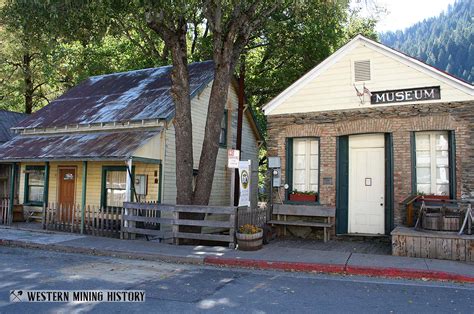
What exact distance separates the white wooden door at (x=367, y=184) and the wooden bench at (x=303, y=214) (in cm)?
72

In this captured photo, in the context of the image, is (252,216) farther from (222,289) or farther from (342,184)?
(222,289)

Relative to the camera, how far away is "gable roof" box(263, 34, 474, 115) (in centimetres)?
1086

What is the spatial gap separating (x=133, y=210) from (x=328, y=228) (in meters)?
5.56

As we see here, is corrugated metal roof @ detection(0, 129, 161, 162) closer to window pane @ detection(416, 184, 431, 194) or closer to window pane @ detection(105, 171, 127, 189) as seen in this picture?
window pane @ detection(105, 171, 127, 189)

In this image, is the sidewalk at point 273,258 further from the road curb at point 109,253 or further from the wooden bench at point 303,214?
the wooden bench at point 303,214

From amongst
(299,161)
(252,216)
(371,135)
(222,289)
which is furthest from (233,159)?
(222,289)

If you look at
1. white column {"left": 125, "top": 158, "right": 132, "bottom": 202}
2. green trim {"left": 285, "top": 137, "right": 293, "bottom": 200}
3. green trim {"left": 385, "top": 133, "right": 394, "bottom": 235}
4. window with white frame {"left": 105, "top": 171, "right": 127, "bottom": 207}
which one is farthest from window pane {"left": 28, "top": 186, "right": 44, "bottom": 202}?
green trim {"left": 385, "top": 133, "right": 394, "bottom": 235}

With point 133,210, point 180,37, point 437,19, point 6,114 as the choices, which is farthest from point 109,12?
point 437,19

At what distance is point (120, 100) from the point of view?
56.9 feet

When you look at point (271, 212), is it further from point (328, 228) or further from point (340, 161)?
point (340, 161)

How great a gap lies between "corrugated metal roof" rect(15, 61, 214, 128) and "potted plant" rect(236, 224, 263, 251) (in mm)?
5757

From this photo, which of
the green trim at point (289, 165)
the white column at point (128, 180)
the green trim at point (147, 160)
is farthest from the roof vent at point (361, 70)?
the white column at point (128, 180)

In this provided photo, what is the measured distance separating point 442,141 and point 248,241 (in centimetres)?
567

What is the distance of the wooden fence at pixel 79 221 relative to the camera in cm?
1278
